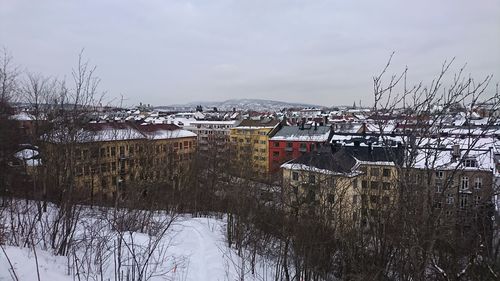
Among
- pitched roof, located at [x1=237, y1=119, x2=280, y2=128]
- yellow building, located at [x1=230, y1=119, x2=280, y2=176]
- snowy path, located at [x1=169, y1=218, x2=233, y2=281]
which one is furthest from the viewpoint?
pitched roof, located at [x1=237, y1=119, x2=280, y2=128]

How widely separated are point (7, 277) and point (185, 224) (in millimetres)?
11083

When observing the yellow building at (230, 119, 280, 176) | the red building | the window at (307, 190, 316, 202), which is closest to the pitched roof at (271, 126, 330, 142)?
the red building

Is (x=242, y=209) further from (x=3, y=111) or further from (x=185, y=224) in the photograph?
(x=3, y=111)

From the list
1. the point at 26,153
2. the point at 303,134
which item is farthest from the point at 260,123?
the point at 26,153

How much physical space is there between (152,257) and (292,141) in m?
39.4

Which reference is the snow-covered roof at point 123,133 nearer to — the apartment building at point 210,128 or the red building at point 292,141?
the red building at point 292,141

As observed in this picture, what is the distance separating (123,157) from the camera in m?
33.7

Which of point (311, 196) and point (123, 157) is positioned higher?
point (311, 196)

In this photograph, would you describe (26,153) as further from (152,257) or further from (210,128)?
(210,128)

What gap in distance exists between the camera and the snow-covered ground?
19.6 feet

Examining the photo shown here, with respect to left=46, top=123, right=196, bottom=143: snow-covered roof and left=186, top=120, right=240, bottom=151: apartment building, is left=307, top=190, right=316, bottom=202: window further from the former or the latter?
left=186, top=120, right=240, bottom=151: apartment building

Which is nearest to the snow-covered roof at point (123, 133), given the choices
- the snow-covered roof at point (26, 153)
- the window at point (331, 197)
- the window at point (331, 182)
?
the snow-covered roof at point (26, 153)

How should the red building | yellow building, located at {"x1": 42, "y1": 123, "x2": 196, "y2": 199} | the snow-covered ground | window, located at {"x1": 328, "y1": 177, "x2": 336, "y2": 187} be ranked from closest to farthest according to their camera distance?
the snow-covered ground
window, located at {"x1": 328, "y1": 177, "x2": 336, "y2": 187}
yellow building, located at {"x1": 42, "y1": 123, "x2": 196, "y2": 199}
the red building

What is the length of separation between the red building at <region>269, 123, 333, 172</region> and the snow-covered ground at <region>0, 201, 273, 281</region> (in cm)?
2891
